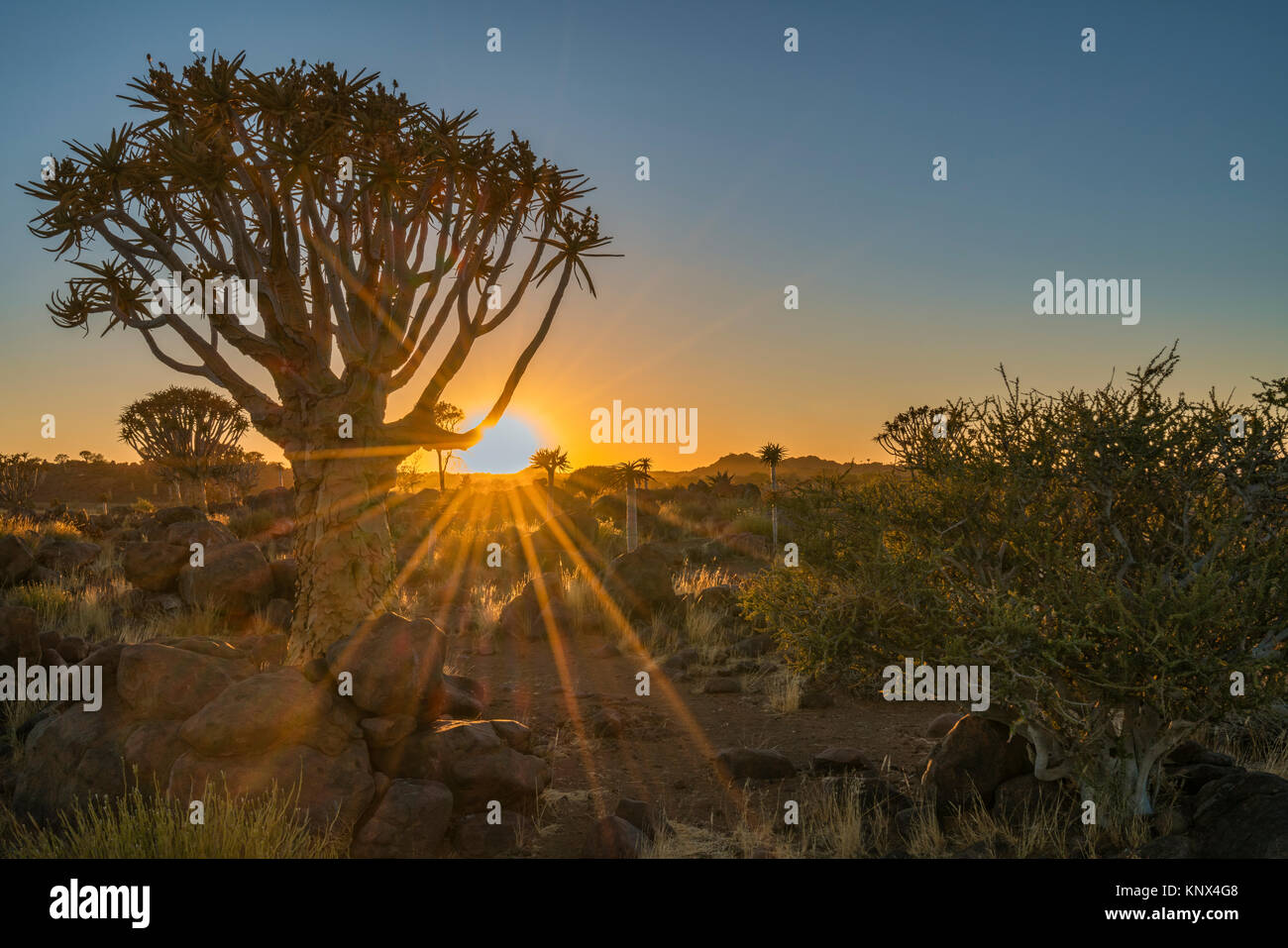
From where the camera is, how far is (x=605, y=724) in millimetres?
8828

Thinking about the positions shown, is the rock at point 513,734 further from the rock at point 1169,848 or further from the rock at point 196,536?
the rock at point 196,536

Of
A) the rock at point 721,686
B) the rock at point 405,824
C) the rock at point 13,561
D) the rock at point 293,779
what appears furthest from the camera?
the rock at point 13,561

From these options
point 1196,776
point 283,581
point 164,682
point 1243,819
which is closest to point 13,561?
point 283,581

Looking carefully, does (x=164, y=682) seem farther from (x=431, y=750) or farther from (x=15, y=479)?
(x=15, y=479)

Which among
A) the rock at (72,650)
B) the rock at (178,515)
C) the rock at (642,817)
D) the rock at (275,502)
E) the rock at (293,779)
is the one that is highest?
the rock at (275,502)

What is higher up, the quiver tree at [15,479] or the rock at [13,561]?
the quiver tree at [15,479]

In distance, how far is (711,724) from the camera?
9.47 m

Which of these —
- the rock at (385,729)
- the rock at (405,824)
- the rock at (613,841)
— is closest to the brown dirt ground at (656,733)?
the rock at (613,841)

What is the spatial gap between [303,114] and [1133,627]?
29.5 ft

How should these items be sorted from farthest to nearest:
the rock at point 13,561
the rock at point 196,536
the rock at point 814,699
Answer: the rock at point 196,536
the rock at point 13,561
the rock at point 814,699

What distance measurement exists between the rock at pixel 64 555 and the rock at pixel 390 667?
1351cm

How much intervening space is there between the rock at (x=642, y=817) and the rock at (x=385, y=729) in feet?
5.89

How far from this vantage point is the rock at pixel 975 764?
20.5ft

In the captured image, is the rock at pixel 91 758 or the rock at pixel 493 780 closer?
the rock at pixel 91 758
